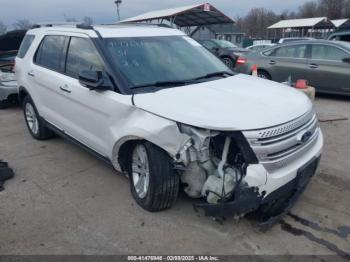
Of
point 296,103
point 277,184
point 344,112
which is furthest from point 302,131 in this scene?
point 344,112

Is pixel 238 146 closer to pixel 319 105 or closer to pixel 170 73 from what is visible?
pixel 170 73

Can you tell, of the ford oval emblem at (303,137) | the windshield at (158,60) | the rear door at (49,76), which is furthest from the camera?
the rear door at (49,76)

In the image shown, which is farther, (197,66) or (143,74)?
(197,66)

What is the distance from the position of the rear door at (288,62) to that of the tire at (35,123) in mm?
6137

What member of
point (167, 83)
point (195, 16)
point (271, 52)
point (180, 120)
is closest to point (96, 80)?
point (167, 83)

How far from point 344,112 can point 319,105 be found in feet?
2.60

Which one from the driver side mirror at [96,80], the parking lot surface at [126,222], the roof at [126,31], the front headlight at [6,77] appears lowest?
the parking lot surface at [126,222]

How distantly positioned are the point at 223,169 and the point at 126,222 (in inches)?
45.2

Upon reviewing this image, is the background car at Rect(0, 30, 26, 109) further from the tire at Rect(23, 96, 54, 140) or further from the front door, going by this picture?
the front door

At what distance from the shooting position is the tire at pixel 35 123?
568 centimetres

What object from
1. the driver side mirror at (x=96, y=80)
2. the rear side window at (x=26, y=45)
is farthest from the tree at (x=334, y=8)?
the driver side mirror at (x=96, y=80)

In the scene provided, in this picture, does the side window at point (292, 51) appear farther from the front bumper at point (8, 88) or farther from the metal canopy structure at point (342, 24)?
the metal canopy structure at point (342, 24)

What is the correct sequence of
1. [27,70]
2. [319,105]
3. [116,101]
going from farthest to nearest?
[319,105], [27,70], [116,101]

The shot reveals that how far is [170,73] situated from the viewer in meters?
3.87
